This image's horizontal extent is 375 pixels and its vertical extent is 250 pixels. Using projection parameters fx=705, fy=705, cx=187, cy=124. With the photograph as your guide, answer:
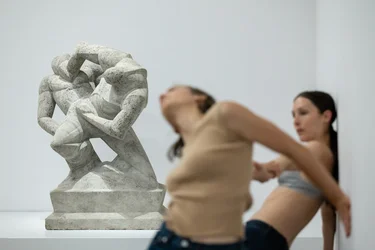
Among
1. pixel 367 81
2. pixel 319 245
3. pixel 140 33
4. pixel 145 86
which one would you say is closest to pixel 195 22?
pixel 140 33

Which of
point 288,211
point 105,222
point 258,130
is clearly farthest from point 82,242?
point 258,130

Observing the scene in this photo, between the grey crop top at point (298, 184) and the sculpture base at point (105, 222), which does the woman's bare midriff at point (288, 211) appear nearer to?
the grey crop top at point (298, 184)

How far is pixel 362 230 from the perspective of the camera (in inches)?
107

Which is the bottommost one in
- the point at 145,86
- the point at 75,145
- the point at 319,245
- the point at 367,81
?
the point at 319,245

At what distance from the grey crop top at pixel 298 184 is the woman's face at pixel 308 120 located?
0.65 feet

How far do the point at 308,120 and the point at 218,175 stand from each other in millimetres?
1004

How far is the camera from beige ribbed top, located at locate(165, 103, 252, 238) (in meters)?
1.88

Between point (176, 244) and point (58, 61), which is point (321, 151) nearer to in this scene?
point (176, 244)

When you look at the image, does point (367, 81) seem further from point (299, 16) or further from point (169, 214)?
point (299, 16)

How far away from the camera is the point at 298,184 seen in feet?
8.68

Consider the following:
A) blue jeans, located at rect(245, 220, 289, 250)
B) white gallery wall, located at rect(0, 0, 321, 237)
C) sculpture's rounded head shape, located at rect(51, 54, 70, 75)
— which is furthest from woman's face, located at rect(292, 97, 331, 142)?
white gallery wall, located at rect(0, 0, 321, 237)

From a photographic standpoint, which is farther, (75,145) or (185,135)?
(75,145)

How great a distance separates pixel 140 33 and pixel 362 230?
2955 mm

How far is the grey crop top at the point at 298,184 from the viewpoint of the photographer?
2.63 metres
